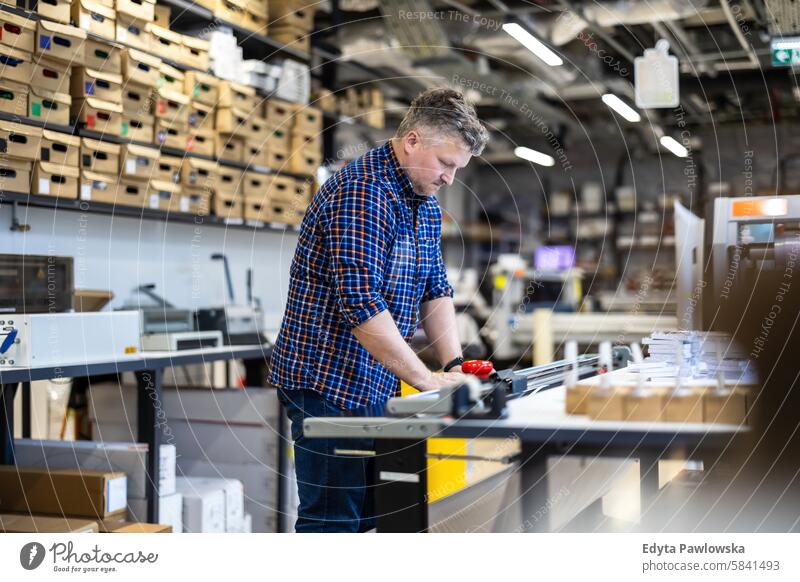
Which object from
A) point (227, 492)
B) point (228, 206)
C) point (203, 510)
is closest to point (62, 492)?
point (203, 510)

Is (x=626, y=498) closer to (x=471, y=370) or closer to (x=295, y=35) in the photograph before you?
(x=471, y=370)

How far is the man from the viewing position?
201 centimetres

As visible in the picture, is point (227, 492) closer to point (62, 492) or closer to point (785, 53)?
point (62, 492)

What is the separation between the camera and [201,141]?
401 centimetres

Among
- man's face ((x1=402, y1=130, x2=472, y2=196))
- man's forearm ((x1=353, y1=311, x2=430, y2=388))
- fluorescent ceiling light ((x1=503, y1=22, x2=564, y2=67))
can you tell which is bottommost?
man's forearm ((x1=353, y1=311, x2=430, y2=388))

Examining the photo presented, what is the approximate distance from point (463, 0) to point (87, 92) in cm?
371

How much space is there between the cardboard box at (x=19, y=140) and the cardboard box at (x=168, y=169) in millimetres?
646

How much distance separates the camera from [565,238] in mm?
11445

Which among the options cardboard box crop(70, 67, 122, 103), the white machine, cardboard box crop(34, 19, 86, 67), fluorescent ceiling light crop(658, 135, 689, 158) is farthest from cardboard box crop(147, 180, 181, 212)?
fluorescent ceiling light crop(658, 135, 689, 158)

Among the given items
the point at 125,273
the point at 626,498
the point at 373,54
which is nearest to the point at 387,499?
the point at 626,498

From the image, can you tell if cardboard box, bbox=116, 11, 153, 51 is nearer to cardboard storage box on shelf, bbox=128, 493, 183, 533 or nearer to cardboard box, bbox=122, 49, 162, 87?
cardboard box, bbox=122, 49, 162, 87

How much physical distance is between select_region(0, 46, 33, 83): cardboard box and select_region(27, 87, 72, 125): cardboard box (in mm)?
66

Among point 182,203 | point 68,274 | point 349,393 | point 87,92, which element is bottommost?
point 349,393

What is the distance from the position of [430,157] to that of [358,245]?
0.30 meters
